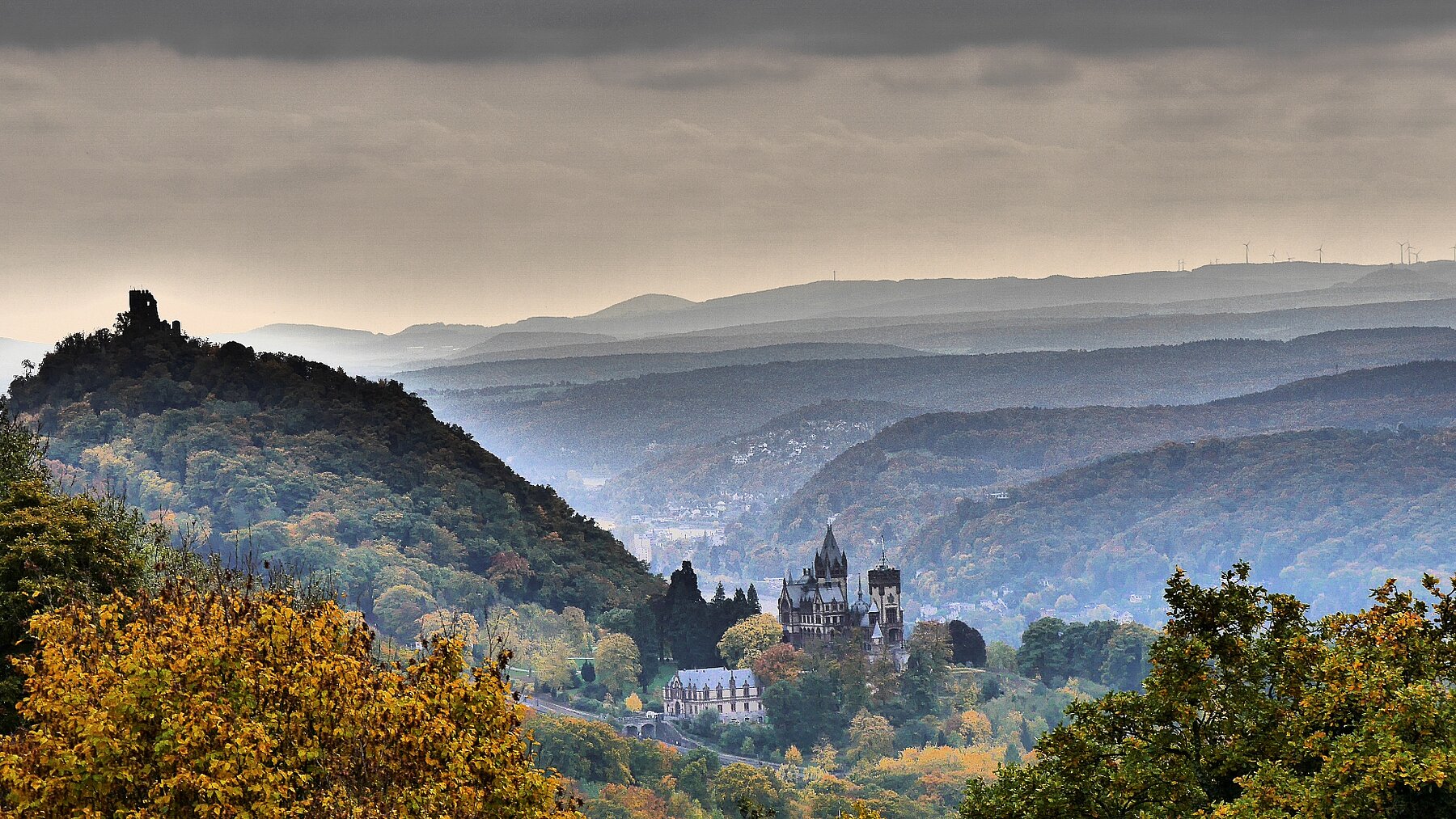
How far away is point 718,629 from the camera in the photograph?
125375mm

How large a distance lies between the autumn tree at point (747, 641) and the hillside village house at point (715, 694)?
3.50m

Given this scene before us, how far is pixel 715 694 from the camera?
114750 mm

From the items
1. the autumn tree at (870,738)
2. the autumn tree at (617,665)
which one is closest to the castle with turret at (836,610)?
the autumn tree at (870,738)

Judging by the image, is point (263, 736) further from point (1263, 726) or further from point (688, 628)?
point (688, 628)

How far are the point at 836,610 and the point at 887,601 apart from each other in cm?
470

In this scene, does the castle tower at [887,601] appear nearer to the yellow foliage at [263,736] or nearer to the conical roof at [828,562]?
the conical roof at [828,562]

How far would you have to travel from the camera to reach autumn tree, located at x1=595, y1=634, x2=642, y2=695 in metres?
117

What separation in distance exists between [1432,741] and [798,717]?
331ft

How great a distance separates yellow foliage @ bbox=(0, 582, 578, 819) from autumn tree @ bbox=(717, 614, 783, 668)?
342 ft

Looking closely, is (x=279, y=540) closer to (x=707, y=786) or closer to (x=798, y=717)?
(x=798, y=717)

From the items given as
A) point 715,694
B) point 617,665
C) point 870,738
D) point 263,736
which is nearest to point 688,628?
point 617,665

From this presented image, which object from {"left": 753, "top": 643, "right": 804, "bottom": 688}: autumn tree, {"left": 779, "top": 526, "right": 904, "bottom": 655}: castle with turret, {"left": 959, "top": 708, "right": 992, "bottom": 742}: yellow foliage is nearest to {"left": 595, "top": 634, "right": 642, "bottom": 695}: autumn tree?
{"left": 753, "top": 643, "right": 804, "bottom": 688}: autumn tree

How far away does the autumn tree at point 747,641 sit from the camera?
122375 mm

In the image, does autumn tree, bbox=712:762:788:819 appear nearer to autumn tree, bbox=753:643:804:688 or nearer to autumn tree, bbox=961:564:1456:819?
autumn tree, bbox=753:643:804:688
